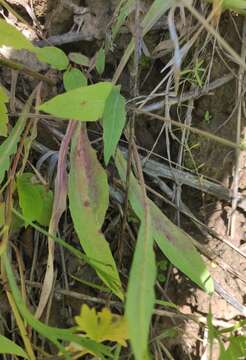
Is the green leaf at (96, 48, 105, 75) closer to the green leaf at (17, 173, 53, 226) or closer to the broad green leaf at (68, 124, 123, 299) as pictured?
the broad green leaf at (68, 124, 123, 299)

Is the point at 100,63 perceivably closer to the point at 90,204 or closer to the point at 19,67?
the point at 19,67

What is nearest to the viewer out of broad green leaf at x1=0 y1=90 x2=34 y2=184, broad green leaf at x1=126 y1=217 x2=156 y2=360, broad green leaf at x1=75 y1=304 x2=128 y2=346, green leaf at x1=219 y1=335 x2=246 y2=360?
broad green leaf at x1=126 y1=217 x2=156 y2=360

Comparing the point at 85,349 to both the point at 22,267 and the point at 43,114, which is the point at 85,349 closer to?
the point at 22,267

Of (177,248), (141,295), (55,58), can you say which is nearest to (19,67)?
(55,58)

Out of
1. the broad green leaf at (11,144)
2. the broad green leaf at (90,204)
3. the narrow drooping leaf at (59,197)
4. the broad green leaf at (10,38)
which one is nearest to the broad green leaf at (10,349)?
the narrow drooping leaf at (59,197)

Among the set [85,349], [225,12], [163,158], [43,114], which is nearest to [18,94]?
[43,114]

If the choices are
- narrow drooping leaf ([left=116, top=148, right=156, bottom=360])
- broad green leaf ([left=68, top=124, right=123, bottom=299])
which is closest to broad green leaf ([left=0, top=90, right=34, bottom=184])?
broad green leaf ([left=68, top=124, right=123, bottom=299])
